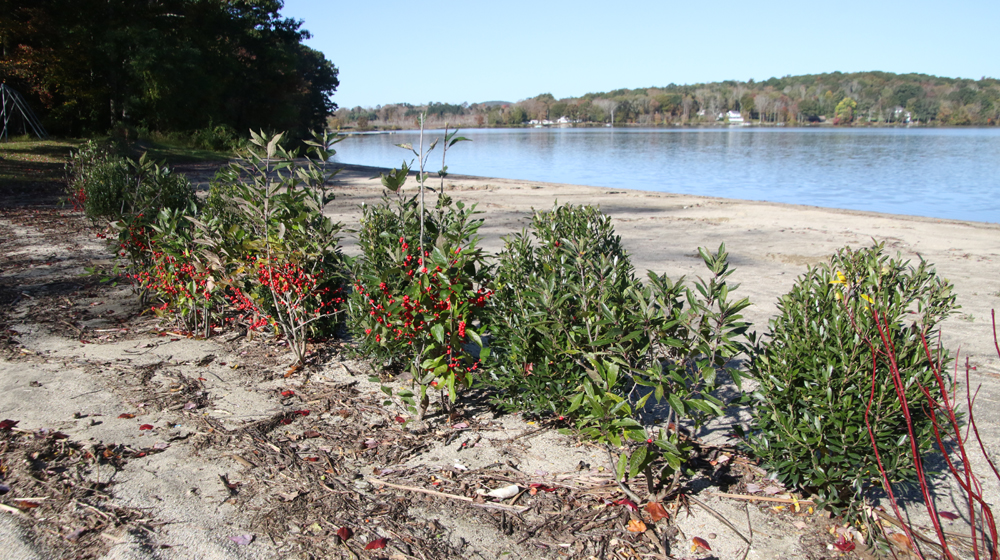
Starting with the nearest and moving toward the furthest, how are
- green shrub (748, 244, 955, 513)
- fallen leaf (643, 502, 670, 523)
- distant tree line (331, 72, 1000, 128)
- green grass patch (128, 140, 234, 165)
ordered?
green shrub (748, 244, 955, 513) → fallen leaf (643, 502, 670, 523) → green grass patch (128, 140, 234, 165) → distant tree line (331, 72, 1000, 128)

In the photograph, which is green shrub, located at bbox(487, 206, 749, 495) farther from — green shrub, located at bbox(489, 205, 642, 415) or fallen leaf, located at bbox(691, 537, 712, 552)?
fallen leaf, located at bbox(691, 537, 712, 552)

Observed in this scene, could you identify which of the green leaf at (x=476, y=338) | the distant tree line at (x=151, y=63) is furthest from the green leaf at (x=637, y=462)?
the distant tree line at (x=151, y=63)

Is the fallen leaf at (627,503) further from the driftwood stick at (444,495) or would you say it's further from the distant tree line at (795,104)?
the distant tree line at (795,104)

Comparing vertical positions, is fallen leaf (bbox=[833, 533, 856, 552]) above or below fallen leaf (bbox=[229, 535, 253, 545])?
below

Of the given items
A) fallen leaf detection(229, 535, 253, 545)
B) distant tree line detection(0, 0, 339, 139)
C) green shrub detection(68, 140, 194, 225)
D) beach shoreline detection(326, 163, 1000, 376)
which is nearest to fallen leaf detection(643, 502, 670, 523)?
fallen leaf detection(229, 535, 253, 545)

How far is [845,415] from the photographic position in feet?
7.81

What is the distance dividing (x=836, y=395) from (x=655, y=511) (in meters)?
0.86

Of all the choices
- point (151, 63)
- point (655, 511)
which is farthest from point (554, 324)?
point (151, 63)

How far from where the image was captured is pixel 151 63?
86.3 feet

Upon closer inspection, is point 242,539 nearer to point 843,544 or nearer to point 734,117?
point 843,544

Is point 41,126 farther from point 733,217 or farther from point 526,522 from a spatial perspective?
point 526,522

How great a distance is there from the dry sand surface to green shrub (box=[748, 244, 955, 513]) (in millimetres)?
292

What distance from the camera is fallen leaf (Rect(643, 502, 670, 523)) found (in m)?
2.59

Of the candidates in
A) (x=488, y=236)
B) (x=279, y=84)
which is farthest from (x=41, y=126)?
(x=488, y=236)
